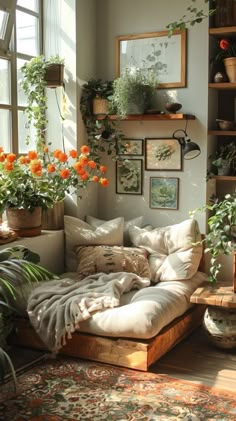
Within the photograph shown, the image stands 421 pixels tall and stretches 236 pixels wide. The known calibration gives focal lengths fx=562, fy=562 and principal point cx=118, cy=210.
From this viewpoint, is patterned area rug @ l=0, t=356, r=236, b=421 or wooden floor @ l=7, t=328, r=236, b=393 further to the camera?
wooden floor @ l=7, t=328, r=236, b=393

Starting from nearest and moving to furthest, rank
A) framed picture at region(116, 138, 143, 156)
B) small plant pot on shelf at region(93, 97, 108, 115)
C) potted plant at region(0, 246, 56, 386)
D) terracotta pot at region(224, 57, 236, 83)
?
1. potted plant at region(0, 246, 56, 386)
2. terracotta pot at region(224, 57, 236, 83)
3. small plant pot on shelf at region(93, 97, 108, 115)
4. framed picture at region(116, 138, 143, 156)

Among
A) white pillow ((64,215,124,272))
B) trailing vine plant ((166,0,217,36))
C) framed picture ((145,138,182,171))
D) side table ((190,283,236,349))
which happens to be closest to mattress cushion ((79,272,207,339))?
side table ((190,283,236,349))

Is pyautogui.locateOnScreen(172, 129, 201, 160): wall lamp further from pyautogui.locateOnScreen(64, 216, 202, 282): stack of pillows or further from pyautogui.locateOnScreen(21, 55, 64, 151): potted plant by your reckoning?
pyautogui.locateOnScreen(21, 55, 64, 151): potted plant

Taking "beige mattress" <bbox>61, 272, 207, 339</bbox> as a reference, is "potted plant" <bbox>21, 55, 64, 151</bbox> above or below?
above

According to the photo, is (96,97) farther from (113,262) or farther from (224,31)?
(113,262)

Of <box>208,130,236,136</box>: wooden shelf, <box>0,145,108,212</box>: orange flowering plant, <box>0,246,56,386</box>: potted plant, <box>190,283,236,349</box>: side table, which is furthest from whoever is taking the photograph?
<box>208,130,236,136</box>: wooden shelf

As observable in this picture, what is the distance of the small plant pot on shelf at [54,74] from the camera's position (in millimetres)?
4446

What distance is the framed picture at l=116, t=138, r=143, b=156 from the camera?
4.70 metres

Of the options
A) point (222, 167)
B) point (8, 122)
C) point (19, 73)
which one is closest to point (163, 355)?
point (222, 167)

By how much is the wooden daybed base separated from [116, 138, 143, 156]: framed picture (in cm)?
151

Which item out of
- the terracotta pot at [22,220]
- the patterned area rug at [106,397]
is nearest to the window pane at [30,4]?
the terracotta pot at [22,220]

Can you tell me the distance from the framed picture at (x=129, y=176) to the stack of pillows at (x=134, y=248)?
304 mm

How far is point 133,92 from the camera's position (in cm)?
439

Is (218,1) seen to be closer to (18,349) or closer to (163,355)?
(163,355)
